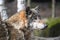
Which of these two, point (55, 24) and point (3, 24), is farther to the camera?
point (55, 24)

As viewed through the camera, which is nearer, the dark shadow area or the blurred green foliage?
the blurred green foliage

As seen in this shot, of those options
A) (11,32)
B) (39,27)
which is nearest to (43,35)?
(39,27)

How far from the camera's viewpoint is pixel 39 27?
13.9 ft

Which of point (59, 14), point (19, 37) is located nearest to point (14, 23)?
point (19, 37)

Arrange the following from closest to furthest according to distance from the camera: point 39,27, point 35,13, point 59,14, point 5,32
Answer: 1. point 5,32
2. point 35,13
3. point 39,27
4. point 59,14

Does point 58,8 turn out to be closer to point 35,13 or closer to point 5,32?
point 35,13

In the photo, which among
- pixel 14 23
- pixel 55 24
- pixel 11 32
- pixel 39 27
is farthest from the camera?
pixel 55 24

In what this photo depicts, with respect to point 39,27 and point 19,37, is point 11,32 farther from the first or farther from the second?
point 39,27

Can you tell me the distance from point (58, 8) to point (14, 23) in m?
7.89

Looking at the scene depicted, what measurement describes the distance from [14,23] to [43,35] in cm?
187

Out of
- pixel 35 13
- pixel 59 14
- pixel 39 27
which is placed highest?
pixel 35 13

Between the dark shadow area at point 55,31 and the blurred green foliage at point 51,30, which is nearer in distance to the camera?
the blurred green foliage at point 51,30

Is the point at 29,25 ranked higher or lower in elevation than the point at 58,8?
higher

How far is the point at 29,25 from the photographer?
12.6 ft
